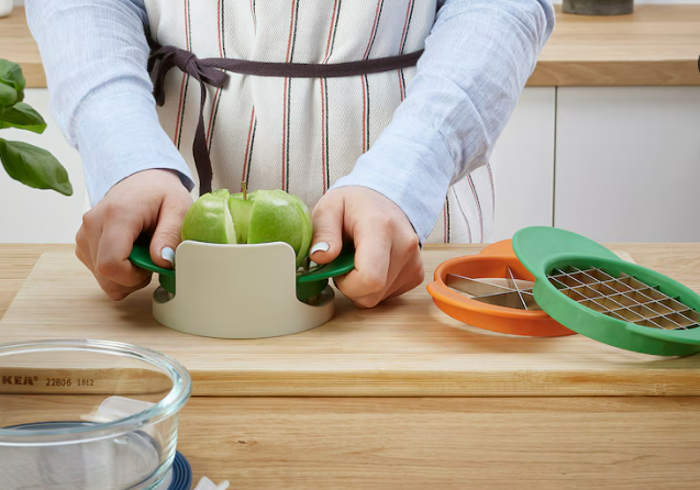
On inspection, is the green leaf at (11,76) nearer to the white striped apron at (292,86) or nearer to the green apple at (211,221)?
the green apple at (211,221)

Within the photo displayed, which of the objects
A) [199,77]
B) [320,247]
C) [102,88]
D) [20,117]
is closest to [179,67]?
[199,77]

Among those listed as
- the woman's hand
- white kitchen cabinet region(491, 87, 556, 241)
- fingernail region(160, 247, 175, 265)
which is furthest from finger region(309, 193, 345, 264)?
white kitchen cabinet region(491, 87, 556, 241)

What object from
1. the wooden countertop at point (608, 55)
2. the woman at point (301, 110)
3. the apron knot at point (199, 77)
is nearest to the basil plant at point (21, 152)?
the woman at point (301, 110)

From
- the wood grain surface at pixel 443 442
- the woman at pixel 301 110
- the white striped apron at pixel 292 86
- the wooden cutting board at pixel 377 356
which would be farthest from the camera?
the white striped apron at pixel 292 86

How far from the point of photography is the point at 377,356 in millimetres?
635

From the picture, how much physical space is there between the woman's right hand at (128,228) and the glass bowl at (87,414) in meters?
0.17

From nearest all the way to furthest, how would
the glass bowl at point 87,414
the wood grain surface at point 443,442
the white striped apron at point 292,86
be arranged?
the glass bowl at point 87,414 → the wood grain surface at point 443,442 → the white striped apron at point 292,86

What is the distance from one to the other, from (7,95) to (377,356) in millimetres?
333

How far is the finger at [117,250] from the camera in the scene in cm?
66

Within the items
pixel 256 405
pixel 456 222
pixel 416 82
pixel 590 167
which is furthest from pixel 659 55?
pixel 256 405

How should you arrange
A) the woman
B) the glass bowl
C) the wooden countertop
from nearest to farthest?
the glass bowl, the woman, the wooden countertop

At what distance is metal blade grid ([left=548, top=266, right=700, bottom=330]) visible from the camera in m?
0.65

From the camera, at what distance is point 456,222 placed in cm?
102

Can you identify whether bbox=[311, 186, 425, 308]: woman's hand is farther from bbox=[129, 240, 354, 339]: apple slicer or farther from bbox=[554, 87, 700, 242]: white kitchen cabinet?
bbox=[554, 87, 700, 242]: white kitchen cabinet
